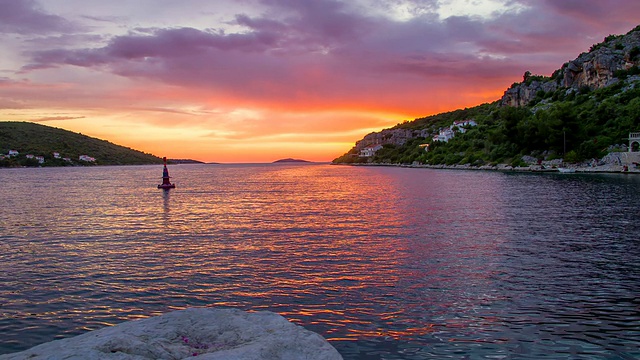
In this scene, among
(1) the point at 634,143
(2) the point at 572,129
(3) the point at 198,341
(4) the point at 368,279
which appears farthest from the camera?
(2) the point at 572,129

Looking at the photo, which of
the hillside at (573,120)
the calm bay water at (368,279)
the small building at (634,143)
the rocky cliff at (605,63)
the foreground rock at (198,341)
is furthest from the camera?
the rocky cliff at (605,63)

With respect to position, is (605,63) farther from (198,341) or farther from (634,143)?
(198,341)

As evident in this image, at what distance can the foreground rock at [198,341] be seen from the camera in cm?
549

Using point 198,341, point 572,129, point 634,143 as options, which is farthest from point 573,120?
point 198,341

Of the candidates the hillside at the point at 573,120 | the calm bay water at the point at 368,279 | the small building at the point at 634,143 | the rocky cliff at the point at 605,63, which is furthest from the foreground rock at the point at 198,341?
the rocky cliff at the point at 605,63

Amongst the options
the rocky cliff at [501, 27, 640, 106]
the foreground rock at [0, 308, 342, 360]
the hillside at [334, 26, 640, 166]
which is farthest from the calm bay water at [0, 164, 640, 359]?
the rocky cliff at [501, 27, 640, 106]

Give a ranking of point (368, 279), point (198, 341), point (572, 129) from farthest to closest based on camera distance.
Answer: point (572, 129) → point (368, 279) → point (198, 341)

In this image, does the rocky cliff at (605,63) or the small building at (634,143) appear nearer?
the small building at (634,143)

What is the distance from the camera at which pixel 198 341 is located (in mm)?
6609

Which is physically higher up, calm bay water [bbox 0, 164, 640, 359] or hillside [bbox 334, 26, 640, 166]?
hillside [bbox 334, 26, 640, 166]

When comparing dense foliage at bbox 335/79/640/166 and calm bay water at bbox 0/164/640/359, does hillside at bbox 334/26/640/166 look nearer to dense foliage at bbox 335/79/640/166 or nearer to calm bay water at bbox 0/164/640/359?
dense foliage at bbox 335/79/640/166

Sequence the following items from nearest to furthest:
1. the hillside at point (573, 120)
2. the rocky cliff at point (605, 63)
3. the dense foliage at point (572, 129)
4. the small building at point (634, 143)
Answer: the small building at point (634, 143)
the dense foliage at point (572, 129)
the hillside at point (573, 120)
the rocky cliff at point (605, 63)

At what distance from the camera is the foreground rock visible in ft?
18.0

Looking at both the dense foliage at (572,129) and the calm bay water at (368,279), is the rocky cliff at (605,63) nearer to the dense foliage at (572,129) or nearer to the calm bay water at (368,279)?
the dense foliage at (572,129)
